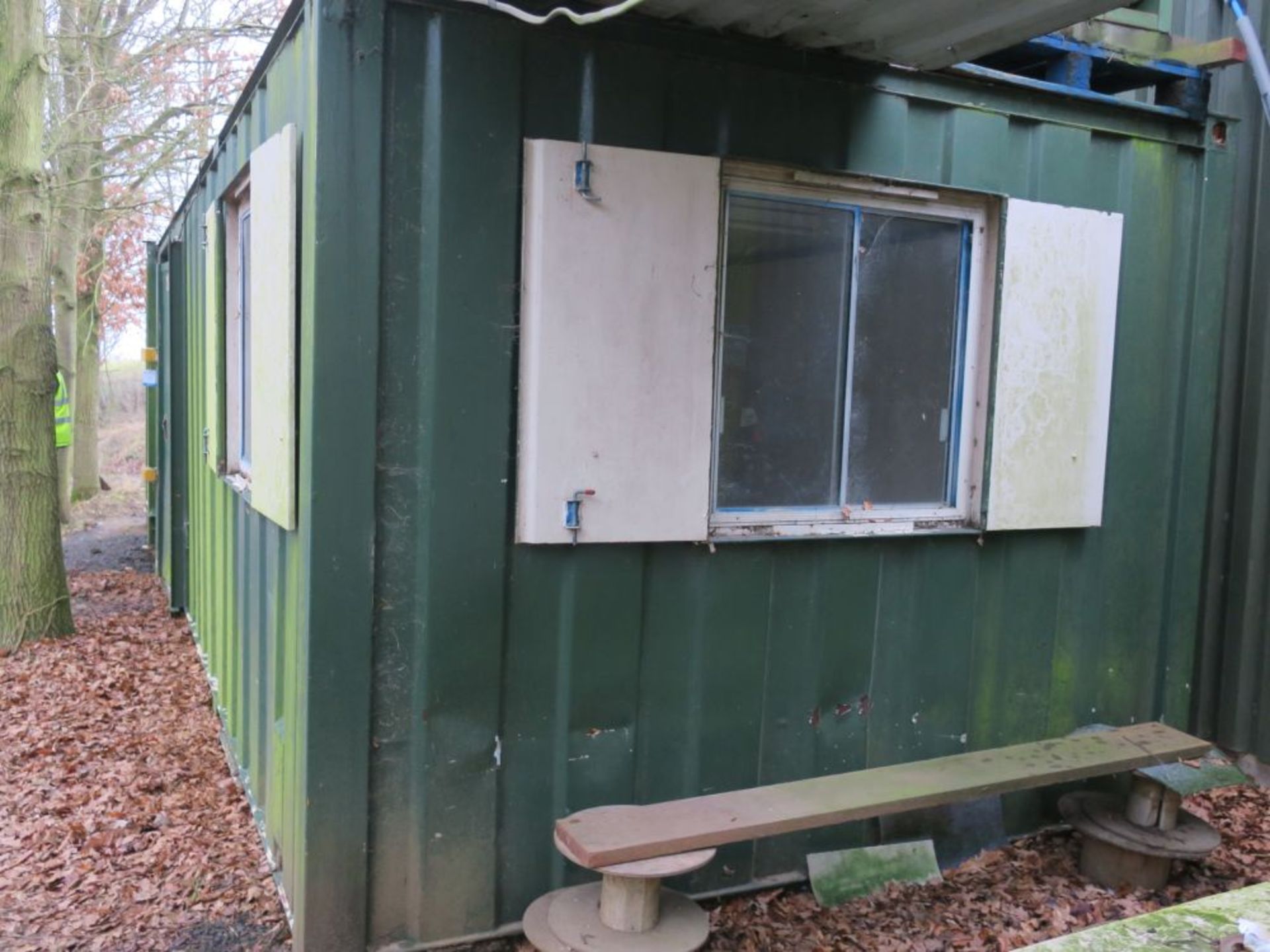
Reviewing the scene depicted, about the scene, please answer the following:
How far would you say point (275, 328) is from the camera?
3.26 meters

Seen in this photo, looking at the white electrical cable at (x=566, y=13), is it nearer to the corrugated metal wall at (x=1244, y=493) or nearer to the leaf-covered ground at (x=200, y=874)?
the leaf-covered ground at (x=200, y=874)

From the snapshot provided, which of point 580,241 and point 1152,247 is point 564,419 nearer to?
point 580,241

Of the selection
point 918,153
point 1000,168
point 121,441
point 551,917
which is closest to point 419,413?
point 551,917

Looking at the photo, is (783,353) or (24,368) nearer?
(783,353)

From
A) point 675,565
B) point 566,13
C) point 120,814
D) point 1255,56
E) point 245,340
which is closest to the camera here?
point 566,13

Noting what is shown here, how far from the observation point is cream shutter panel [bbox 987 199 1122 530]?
12.6 ft

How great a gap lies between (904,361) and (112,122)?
959 centimetres

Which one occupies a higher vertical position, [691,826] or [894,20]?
[894,20]

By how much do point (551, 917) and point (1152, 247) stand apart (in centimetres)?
346

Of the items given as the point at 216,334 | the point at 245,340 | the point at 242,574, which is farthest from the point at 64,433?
the point at 242,574

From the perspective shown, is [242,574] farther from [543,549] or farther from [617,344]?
[617,344]

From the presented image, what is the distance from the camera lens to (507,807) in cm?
322

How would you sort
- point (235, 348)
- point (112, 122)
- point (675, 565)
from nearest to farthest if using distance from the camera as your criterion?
point (675, 565)
point (235, 348)
point (112, 122)

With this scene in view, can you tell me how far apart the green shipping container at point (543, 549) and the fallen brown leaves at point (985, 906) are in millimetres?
189
